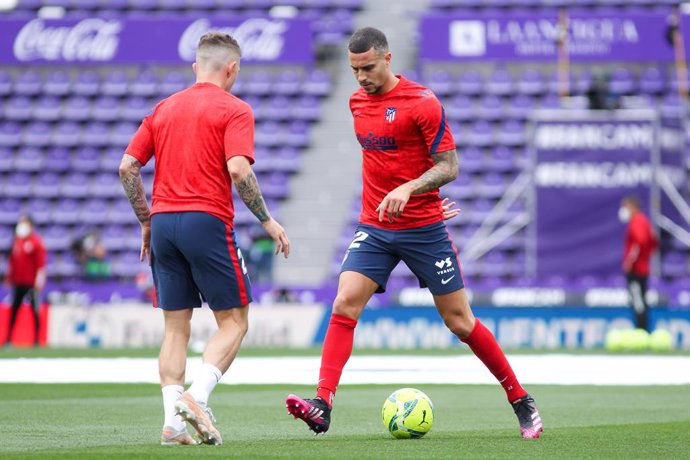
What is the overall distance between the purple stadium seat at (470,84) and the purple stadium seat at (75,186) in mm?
8131

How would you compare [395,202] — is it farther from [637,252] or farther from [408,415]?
[637,252]

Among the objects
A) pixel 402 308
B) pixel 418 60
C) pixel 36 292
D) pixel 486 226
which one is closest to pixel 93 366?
pixel 36 292

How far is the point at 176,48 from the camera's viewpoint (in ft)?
90.5

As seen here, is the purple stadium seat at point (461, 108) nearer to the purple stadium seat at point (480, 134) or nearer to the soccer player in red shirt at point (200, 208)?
the purple stadium seat at point (480, 134)

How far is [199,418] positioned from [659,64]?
837 inches

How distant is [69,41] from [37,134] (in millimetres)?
2337

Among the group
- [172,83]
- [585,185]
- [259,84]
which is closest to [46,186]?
[172,83]

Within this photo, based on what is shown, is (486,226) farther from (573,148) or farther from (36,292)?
(36,292)

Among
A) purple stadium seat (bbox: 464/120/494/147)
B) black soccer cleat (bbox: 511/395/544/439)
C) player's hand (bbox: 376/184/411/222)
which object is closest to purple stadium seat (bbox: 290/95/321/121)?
purple stadium seat (bbox: 464/120/494/147)

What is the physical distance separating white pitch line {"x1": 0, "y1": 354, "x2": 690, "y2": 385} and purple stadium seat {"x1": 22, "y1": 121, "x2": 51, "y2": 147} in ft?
39.6

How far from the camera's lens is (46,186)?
2667cm

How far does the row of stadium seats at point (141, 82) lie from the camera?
2695 centimetres

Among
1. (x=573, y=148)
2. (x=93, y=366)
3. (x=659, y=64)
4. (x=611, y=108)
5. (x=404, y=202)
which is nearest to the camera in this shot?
(x=404, y=202)

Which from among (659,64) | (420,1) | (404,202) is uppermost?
(420,1)
